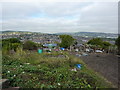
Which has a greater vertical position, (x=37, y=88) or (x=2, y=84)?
(x=2, y=84)

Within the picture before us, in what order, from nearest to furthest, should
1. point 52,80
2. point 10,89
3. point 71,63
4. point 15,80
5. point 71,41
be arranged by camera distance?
1. point 10,89
2. point 15,80
3. point 52,80
4. point 71,63
5. point 71,41

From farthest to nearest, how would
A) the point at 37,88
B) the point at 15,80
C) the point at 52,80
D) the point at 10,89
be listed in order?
the point at 52,80 < the point at 15,80 < the point at 37,88 < the point at 10,89

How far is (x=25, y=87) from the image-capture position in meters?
2.11

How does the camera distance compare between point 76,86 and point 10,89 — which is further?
point 76,86

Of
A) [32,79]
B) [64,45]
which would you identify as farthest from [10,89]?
[64,45]

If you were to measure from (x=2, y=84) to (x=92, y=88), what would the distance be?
5.95 ft

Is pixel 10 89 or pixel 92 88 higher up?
pixel 10 89

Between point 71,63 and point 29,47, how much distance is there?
8789mm

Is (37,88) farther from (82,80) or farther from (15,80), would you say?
(82,80)

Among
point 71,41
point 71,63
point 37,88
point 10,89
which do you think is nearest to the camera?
point 10,89

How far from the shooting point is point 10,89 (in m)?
1.84

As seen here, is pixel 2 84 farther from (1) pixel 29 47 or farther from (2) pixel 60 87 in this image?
(1) pixel 29 47

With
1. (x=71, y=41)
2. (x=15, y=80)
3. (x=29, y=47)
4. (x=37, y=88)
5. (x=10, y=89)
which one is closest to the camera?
(x=10, y=89)

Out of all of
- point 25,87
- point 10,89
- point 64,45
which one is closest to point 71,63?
point 25,87
